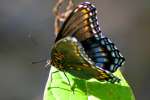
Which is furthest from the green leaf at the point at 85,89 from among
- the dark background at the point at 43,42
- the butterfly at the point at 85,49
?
the dark background at the point at 43,42

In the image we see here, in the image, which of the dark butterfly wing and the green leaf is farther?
the dark butterfly wing

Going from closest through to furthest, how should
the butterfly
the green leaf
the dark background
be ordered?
the green leaf → the butterfly → the dark background

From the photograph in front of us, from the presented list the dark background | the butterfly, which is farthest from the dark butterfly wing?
the dark background

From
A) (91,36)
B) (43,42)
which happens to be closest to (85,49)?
(91,36)

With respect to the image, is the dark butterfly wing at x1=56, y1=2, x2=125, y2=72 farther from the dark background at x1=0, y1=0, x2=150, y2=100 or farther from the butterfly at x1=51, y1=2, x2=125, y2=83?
the dark background at x1=0, y1=0, x2=150, y2=100

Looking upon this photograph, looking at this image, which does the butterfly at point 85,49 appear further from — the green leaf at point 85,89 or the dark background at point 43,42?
the dark background at point 43,42

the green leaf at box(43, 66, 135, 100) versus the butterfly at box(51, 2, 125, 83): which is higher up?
the butterfly at box(51, 2, 125, 83)
